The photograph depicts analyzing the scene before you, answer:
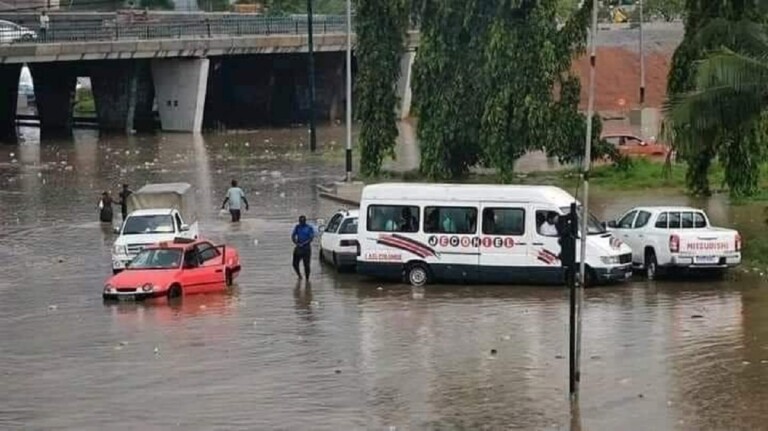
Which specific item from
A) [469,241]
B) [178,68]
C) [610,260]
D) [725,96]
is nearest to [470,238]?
[469,241]

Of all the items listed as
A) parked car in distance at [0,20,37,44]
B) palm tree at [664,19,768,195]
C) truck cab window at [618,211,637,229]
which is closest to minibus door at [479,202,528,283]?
truck cab window at [618,211,637,229]

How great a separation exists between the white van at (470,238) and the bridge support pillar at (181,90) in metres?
51.3

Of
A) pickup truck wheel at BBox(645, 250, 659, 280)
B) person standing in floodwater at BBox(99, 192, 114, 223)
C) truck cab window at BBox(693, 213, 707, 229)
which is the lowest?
pickup truck wheel at BBox(645, 250, 659, 280)

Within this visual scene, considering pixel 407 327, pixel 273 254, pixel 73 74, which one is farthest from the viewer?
pixel 73 74

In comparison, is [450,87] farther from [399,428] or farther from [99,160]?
[399,428]

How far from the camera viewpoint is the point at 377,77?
178ft

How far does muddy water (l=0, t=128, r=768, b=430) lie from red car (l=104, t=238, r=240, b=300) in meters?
0.42

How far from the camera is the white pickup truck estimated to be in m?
34.0

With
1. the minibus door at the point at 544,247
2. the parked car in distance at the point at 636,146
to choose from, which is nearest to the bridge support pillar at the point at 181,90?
the parked car in distance at the point at 636,146

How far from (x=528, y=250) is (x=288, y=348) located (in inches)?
307

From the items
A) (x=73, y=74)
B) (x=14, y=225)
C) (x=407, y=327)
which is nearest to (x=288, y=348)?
(x=407, y=327)

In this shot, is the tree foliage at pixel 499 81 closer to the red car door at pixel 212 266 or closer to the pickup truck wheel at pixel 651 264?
the pickup truck wheel at pixel 651 264

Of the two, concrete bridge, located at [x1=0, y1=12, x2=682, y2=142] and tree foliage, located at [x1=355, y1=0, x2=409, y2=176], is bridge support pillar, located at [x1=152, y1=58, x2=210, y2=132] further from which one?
tree foliage, located at [x1=355, y1=0, x2=409, y2=176]

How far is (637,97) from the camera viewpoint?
307 ft
